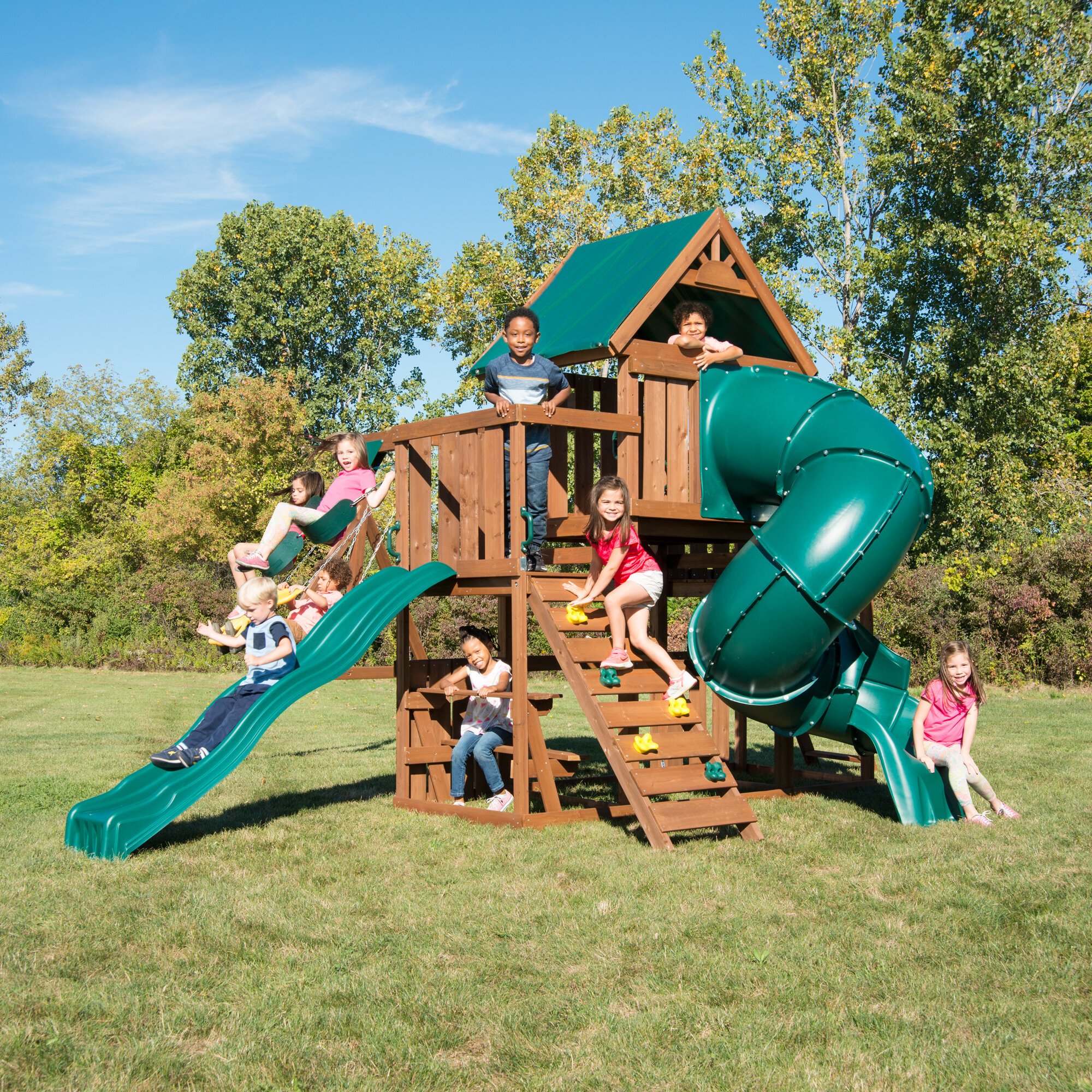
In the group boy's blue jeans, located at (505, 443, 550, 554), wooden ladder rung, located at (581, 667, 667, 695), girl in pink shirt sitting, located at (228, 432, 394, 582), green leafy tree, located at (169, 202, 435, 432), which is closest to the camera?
wooden ladder rung, located at (581, 667, 667, 695)

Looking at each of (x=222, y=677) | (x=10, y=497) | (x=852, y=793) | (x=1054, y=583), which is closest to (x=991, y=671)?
(x=1054, y=583)

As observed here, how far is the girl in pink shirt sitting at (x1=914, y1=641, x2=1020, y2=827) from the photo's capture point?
7848 mm

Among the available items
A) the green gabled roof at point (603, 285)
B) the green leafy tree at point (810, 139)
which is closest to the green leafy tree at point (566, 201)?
the green leafy tree at point (810, 139)

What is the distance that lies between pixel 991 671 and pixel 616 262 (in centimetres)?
1311

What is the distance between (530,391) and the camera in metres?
8.67

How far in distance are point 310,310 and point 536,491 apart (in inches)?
1311

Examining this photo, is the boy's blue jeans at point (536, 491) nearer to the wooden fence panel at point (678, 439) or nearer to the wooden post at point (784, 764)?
the wooden fence panel at point (678, 439)

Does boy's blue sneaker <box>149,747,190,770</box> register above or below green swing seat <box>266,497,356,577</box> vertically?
below

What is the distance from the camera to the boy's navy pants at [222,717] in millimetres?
7785

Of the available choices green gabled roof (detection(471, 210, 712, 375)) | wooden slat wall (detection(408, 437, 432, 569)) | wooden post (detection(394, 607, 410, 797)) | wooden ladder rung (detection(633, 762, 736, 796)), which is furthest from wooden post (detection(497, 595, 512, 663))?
wooden ladder rung (detection(633, 762, 736, 796))

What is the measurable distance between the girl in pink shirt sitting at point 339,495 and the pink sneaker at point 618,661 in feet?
9.38

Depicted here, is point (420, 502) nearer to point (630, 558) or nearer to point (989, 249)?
point (630, 558)

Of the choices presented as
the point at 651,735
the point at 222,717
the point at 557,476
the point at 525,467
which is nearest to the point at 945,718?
the point at 651,735

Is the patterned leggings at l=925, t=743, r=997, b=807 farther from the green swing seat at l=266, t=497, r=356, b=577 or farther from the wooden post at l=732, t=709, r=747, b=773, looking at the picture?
the green swing seat at l=266, t=497, r=356, b=577
